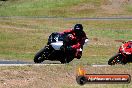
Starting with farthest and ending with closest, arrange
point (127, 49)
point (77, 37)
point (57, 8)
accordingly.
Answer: point (57, 8) < point (77, 37) < point (127, 49)

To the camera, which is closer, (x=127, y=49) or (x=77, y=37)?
(x=127, y=49)

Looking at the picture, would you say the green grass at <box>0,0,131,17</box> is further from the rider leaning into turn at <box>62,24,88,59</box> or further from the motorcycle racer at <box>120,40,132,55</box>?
the motorcycle racer at <box>120,40,132,55</box>

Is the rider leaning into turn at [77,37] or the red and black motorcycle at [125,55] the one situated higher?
the rider leaning into turn at [77,37]

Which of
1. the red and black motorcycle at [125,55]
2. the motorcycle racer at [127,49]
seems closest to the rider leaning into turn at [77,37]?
the red and black motorcycle at [125,55]

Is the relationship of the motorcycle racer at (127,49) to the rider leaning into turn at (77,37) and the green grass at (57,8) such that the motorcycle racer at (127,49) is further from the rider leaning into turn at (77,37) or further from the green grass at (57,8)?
the green grass at (57,8)

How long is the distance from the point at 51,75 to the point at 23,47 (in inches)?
601

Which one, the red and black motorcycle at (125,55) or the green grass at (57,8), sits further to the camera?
the green grass at (57,8)

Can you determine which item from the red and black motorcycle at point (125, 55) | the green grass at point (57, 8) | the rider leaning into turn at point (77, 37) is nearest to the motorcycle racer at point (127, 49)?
the red and black motorcycle at point (125, 55)

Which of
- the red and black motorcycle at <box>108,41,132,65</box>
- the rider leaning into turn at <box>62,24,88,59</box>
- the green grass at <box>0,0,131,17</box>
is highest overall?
the rider leaning into turn at <box>62,24,88,59</box>

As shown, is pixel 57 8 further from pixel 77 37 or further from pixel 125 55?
pixel 125 55

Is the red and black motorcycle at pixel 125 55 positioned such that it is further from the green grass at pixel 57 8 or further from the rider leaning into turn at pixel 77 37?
the green grass at pixel 57 8

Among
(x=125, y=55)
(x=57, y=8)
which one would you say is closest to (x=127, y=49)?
(x=125, y=55)

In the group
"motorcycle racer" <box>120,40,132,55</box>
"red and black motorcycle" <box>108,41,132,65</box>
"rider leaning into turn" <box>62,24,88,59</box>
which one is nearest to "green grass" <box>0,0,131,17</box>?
"rider leaning into turn" <box>62,24,88,59</box>

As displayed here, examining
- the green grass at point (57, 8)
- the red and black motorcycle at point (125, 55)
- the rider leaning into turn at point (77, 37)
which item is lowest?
the green grass at point (57, 8)
